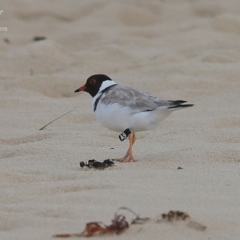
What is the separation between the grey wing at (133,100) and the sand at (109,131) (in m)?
0.32

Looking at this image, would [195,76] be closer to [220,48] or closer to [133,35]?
[220,48]

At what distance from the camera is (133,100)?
5.03m

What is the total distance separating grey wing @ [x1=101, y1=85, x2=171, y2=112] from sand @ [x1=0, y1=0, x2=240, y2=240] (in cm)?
32

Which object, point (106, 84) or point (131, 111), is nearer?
point (131, 111)

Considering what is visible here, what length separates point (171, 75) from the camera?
25.1 feet

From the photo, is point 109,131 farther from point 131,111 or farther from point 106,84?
point 131,111

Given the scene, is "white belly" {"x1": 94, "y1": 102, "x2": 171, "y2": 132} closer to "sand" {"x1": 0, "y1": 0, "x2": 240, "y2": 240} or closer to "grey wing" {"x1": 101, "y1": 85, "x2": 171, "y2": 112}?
"grey wing" {"x1": 101, "y1": 85, "x2": 171, "y2": 112}

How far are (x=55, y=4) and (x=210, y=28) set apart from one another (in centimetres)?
322

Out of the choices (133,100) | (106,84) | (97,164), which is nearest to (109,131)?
(106,84)

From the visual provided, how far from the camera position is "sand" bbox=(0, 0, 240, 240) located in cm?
368

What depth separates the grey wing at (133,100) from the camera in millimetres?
4977

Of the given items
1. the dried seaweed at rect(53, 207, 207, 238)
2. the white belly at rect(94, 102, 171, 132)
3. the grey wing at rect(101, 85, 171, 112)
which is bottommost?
the dried seaweed at rect(53, 207, 207, 238)

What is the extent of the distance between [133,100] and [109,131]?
3.31 feet

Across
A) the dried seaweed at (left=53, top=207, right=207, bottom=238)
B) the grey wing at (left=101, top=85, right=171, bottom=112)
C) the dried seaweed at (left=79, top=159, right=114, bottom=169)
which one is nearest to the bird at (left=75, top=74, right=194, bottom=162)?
the grey wing at (left=101, top=85, right=171, bottom=112)
